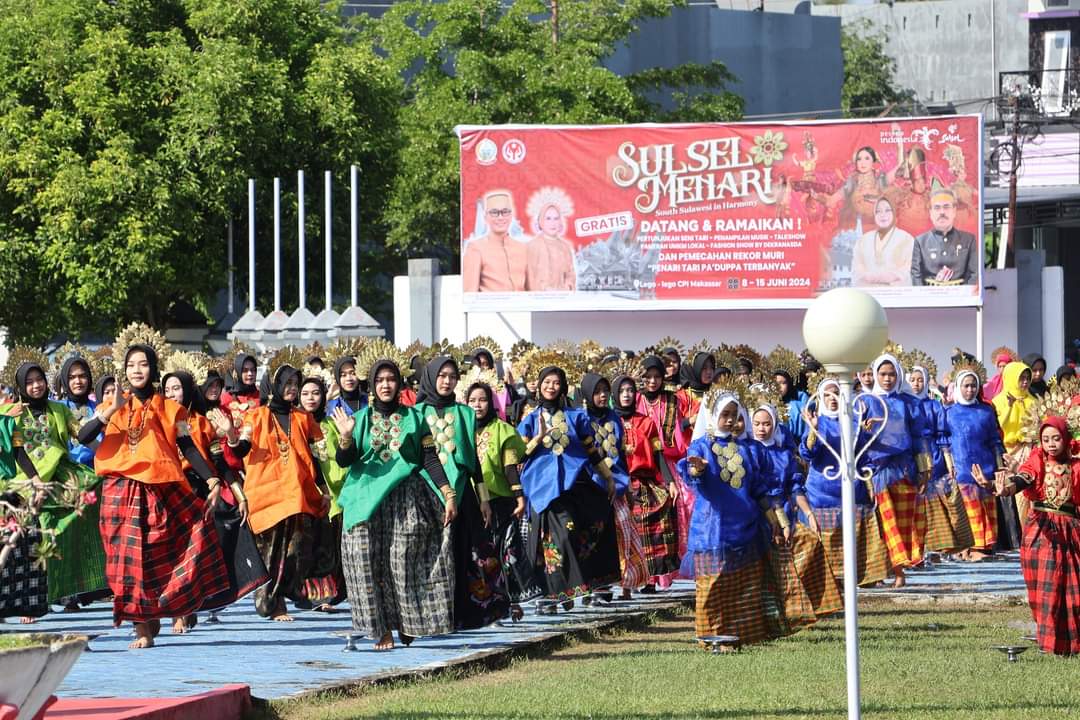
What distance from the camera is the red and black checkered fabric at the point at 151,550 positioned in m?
10.9

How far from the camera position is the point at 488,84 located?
3556 centimetres

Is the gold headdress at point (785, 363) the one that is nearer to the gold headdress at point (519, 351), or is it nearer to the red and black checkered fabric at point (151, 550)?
the gold headdress at point (519, 351)

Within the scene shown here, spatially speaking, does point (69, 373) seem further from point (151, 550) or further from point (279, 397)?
point (151, 550)

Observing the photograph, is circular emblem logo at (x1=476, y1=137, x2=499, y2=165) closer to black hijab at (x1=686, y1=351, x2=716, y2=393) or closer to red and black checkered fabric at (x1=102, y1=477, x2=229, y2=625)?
black hijab at (x1=686, y1=351, x2=716, y2=393)

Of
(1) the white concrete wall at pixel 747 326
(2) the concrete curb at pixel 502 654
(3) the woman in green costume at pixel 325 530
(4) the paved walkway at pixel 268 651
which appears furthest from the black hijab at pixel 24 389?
(1) the white concrete wall at pixel 747 326

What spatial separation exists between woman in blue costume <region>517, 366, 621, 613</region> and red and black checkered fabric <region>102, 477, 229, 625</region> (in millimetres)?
2365

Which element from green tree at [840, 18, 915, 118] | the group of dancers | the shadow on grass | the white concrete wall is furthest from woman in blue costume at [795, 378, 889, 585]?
green tree at [840, 18, 915, 118]

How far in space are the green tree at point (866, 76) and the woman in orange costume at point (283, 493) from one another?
153ft

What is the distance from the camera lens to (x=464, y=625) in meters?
11.1

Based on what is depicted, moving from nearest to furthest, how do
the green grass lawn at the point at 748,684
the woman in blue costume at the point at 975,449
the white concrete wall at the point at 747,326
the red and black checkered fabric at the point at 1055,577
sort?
1. the green grass lawn at the point at 748,684
2. the red and black checkered fabric at the point at 1055,577
3. the woman in blue costume at the point at 975,449
4. the white concrete wall at the point at 747,326

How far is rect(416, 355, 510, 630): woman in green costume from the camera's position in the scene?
1091cm

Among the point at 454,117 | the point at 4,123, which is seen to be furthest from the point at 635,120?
the point at 4,123

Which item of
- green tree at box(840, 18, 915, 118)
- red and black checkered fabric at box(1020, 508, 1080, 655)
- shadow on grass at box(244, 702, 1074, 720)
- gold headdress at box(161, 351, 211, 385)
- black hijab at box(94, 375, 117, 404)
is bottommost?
shadow on grass at box(244, 702, 1074, 720)

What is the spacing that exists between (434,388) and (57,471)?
7.73ft
